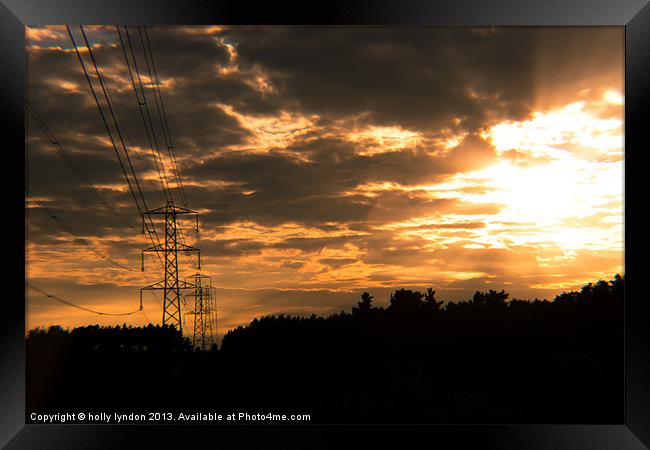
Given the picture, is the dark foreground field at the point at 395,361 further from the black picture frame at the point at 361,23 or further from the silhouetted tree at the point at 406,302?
the black picture frame at the point at 361,23

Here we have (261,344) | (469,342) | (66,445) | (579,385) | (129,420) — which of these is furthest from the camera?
(469,342)

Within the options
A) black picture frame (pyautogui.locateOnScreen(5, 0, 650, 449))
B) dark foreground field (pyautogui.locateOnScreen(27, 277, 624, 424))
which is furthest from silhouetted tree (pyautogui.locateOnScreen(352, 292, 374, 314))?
black picture frame (pyautogui.locateOnScreen(5, 0, 650, 449))

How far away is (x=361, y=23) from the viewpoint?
243cm

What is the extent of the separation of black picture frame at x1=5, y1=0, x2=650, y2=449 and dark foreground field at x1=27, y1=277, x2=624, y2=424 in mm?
2350

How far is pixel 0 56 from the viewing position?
2.43m

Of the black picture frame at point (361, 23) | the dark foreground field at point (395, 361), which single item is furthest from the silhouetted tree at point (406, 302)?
the black picture frame at point (361, 23)

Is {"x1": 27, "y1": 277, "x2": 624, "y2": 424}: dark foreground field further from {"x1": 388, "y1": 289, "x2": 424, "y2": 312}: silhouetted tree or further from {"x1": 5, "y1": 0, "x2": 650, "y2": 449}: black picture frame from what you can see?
{"x1": 5, "y1": 0, "x2": 650, "y2": 449}: black picture frame

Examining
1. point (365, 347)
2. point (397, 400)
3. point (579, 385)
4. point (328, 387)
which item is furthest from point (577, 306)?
point (397, 400)

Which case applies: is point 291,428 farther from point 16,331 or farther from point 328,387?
point 328,387

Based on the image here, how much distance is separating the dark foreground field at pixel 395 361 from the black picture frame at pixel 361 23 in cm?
235

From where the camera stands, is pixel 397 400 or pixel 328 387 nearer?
pixel 397 400

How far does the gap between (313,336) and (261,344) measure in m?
0.81

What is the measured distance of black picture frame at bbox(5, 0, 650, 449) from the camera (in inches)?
93.5

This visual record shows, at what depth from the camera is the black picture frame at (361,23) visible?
7.79ft
